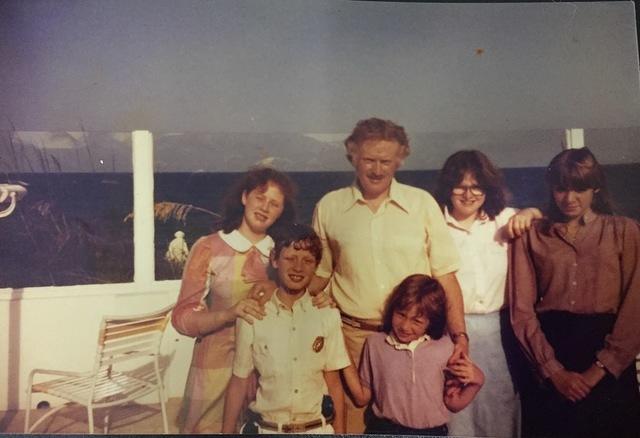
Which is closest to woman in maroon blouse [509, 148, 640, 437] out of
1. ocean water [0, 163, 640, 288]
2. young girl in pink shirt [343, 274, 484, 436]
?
ocean water [0, 163, 640, 288]

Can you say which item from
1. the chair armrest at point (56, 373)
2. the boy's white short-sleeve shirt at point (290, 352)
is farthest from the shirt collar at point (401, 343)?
the chair armrest at point (56, 373)

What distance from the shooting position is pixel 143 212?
158 centimetres

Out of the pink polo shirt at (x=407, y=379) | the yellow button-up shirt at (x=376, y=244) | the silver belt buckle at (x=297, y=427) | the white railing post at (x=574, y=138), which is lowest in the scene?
the silver belt buckle at (x=297, y=427)

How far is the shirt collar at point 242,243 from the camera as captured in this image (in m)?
1.55

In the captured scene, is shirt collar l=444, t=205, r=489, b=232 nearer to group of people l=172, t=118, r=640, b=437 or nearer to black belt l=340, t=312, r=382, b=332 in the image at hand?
group of people l=172, t=118, r=640, b=437

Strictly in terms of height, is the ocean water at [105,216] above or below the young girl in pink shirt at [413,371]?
above

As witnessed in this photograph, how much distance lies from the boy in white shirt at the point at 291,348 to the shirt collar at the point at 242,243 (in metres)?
0.03

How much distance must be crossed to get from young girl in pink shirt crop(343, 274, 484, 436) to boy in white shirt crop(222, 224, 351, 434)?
96 millimetres

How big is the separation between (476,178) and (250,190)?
2.26ft

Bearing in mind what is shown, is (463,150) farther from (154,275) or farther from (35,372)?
(35,372)

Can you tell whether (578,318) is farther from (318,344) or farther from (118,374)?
(118,374)

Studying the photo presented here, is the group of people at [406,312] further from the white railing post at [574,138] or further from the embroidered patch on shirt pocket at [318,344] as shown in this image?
the white railing post at [574,138]

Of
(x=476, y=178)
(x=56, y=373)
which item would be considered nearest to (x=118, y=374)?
(x=56, y=373)

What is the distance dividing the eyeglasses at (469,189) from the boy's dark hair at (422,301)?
271 mm
